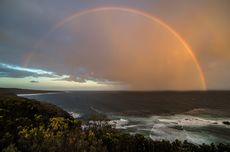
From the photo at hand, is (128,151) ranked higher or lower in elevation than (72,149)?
lower

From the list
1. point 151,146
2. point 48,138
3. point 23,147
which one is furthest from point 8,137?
point 151,146

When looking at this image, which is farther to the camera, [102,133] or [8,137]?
[102,133]

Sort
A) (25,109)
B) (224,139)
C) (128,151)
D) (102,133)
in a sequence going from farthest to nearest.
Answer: (224,139)
(25,109)
(102,133)
(128,151)

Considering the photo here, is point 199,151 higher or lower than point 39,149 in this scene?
lower

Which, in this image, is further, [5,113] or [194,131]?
[194,131]

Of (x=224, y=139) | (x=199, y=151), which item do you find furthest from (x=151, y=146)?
(x=224, y=139)

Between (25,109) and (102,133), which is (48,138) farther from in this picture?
(25,109)

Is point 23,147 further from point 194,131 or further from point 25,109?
point 194,131

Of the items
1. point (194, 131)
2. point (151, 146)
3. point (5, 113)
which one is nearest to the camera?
point (151, 146)

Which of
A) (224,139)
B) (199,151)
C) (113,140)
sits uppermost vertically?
(113,140)
